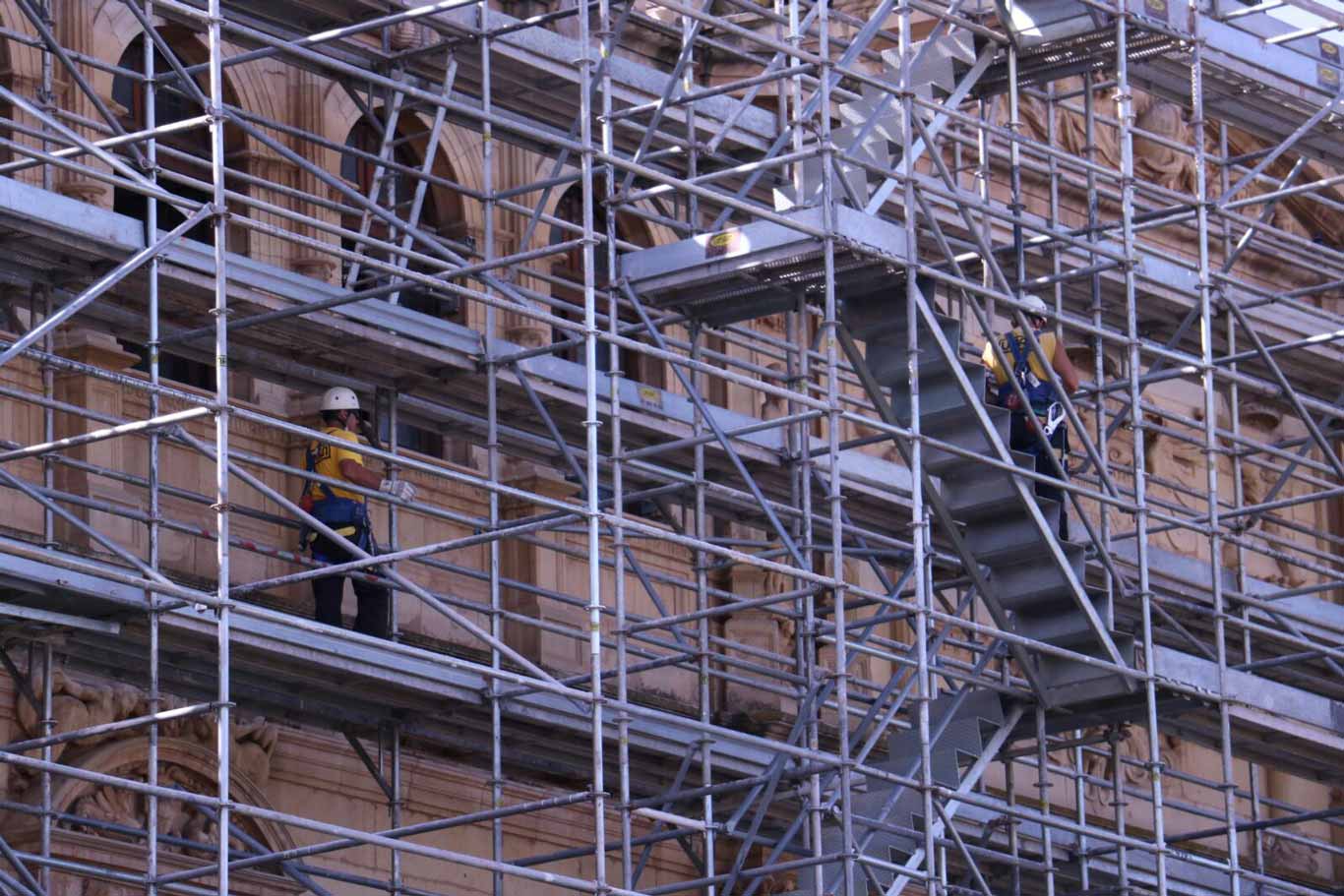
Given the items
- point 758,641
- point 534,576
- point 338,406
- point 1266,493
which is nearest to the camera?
point 338,406

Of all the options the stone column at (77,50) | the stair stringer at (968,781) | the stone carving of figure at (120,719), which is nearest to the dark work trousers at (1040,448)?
the stair stringer at (968,781)

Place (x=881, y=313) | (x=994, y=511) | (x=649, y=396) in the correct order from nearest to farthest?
(x=881, y=313), (x=994, y=511), (x=649, y=396)

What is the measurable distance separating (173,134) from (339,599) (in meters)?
3.45

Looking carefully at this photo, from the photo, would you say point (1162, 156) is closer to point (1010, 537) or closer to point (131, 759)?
point (1010, 537)

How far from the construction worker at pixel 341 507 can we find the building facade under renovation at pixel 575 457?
0.15ft

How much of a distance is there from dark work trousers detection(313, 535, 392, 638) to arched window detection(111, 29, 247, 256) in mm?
2677

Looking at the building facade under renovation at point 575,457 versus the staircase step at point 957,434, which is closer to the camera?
the building facade under renovation at point 575,457

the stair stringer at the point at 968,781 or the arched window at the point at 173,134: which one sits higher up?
the arched window at the point at 173,134

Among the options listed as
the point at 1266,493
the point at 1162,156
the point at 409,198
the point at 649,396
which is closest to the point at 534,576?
the point at 409,198

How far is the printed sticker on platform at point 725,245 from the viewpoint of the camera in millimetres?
23234

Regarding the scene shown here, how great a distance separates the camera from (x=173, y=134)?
25.3 m

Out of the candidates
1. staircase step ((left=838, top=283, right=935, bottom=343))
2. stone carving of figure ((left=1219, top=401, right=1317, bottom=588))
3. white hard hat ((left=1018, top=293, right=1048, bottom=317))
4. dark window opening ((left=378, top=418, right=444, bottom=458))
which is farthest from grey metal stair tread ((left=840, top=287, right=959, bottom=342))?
stone carving of figure ((left=1219, top=401, right=1317, bottom=588))

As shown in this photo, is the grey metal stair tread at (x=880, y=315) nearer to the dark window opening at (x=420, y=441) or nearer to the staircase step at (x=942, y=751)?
the staircase step at (x=942, y=751)

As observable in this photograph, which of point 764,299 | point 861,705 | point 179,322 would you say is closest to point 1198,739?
point 861,705
